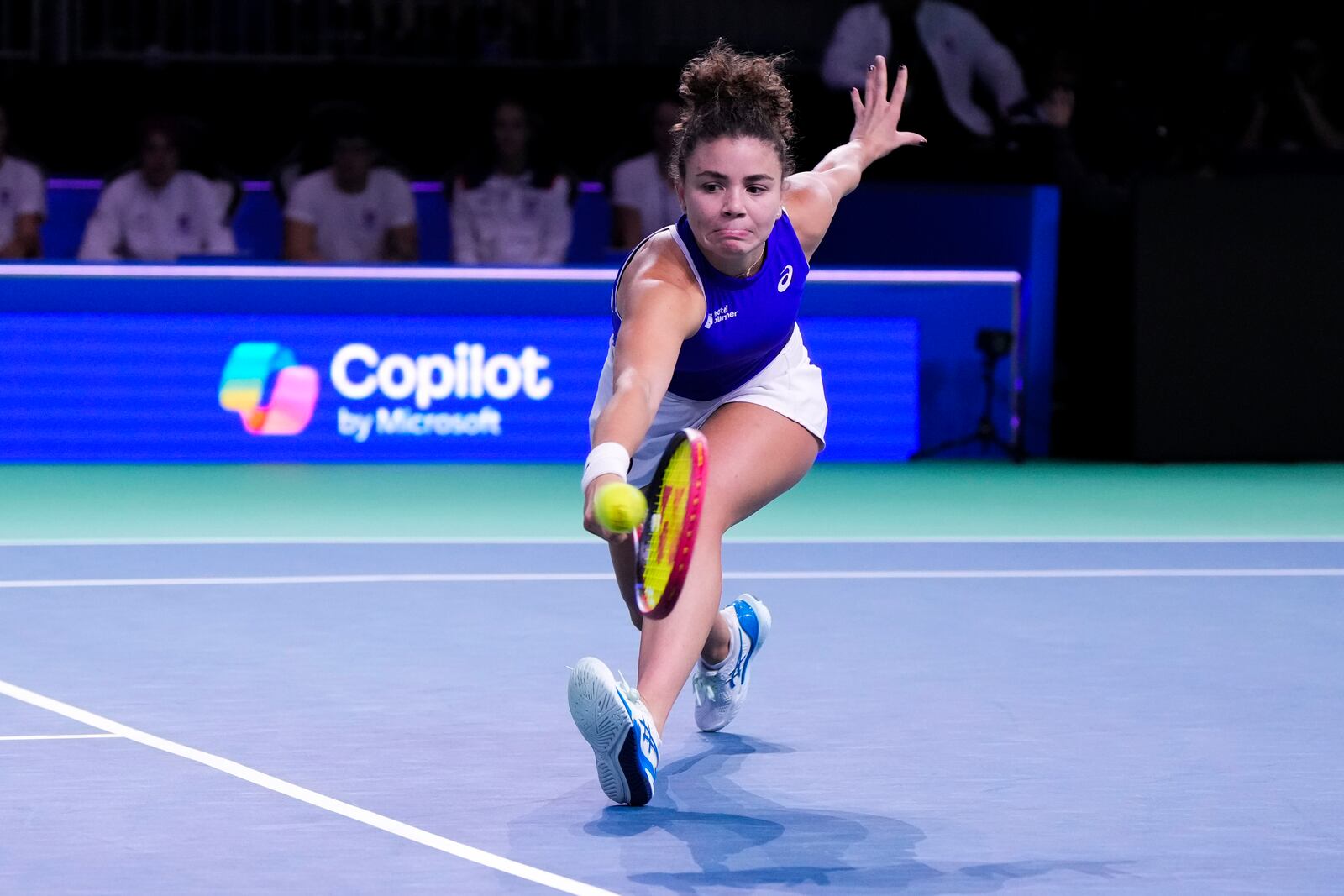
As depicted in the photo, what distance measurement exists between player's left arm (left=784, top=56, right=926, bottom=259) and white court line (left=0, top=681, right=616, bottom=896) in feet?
5.44

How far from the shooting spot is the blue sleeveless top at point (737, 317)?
4555 mm

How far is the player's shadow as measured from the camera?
12.7ft

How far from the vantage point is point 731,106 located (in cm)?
452

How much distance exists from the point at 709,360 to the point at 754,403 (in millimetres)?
224

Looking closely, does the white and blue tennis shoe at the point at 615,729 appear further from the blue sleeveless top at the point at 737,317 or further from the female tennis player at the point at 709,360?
the blue sleeveless top at the point at 737,317

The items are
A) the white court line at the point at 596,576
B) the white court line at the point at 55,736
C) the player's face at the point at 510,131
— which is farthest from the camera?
the player's face at the point at 510,131

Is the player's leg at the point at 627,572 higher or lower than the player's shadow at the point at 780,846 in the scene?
higher

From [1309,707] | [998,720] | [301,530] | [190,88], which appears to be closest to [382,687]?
[998,720]

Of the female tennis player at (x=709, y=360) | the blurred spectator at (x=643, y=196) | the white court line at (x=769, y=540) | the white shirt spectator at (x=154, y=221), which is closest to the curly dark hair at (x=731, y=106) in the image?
the female tennis player at (x=709, y=360)

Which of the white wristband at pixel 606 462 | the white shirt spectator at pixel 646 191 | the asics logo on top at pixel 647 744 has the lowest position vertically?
the asics logo on top at pixel 647 744

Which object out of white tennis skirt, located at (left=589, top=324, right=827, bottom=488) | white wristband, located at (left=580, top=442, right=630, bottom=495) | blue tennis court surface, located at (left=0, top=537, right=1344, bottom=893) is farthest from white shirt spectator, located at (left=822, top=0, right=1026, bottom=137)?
white wristband, located at (left=580, top=442, right=630, bottom=495)

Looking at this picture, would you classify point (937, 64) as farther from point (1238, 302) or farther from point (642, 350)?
point (642, 350)

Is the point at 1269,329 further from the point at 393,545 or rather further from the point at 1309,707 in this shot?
the point at 1309,707

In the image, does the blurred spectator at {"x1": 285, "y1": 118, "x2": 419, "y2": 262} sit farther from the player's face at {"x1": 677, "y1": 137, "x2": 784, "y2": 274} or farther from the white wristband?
the white wristband
